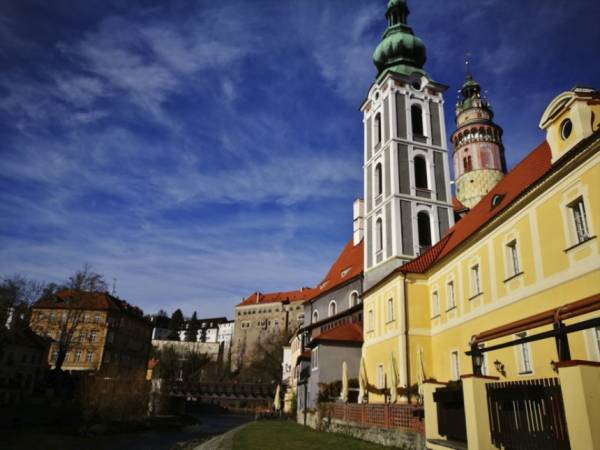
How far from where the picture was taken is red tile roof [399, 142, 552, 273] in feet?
53.9

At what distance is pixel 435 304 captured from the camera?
2225cm

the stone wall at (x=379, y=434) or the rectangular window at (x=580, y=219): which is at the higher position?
the rectangular window at (x=580, y=219)

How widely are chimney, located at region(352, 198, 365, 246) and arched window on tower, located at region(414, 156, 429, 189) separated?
10.8 meters

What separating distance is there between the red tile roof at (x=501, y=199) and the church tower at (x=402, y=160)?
463 centimetres

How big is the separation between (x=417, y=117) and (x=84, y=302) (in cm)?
3434

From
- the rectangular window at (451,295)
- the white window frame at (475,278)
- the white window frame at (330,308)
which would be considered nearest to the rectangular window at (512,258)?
the white window frame at (475,278)

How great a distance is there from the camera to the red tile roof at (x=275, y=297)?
4365 inches

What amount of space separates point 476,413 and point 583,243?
24.1ft

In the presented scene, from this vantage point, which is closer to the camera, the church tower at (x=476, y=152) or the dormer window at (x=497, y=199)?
the dormer window at (x=497, y=199)

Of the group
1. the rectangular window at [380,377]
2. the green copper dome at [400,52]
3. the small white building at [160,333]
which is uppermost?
the green copper dome at [400,52]

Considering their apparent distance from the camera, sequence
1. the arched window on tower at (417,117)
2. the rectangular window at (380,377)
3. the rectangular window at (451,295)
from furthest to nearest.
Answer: the arched window on tower at (417,117), the rectangular window at (380,377), the rectangular window at (451,295)

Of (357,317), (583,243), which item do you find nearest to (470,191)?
(357,317)

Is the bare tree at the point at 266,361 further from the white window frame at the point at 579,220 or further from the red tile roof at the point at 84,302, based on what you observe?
the white window frame at the point at 579,220

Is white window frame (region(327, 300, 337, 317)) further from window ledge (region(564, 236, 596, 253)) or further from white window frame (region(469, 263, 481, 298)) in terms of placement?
Answer: window ledge (region(564, 236, 596, 253))
